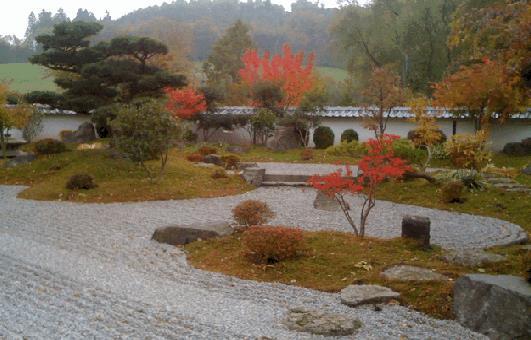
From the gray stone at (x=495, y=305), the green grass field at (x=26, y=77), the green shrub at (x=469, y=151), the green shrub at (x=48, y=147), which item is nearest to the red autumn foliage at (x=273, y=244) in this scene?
the gray stone at (x=495, y=305)

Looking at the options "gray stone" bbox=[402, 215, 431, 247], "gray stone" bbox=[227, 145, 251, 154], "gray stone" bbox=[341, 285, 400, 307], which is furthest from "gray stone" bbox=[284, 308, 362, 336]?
"gray stone" bbox=[227, 145, 251, 154]

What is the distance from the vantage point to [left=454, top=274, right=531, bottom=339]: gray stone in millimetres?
5082

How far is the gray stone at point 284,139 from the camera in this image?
25.3 meters

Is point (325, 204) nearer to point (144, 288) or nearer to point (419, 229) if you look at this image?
point (419, 229)

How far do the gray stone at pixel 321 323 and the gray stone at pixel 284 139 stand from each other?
19.5 m

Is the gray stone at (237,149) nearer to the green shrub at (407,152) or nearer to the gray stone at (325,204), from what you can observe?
the green shrub at (407,152)

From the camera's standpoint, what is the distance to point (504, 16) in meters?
6.40

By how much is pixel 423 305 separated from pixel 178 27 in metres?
45.6

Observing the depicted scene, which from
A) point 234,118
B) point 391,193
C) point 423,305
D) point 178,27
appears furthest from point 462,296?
point 178,27

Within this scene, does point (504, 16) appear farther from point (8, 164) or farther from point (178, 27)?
point (178, 27)

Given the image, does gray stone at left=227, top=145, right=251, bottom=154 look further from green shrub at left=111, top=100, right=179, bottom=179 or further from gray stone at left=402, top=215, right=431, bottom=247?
gray stone at left=402, top=215, right=431, bottom=247

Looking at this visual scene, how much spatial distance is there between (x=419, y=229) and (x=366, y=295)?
2.53 meters

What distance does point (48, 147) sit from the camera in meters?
20.0

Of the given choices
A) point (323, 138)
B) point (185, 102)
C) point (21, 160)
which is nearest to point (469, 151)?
point (323, 138)
